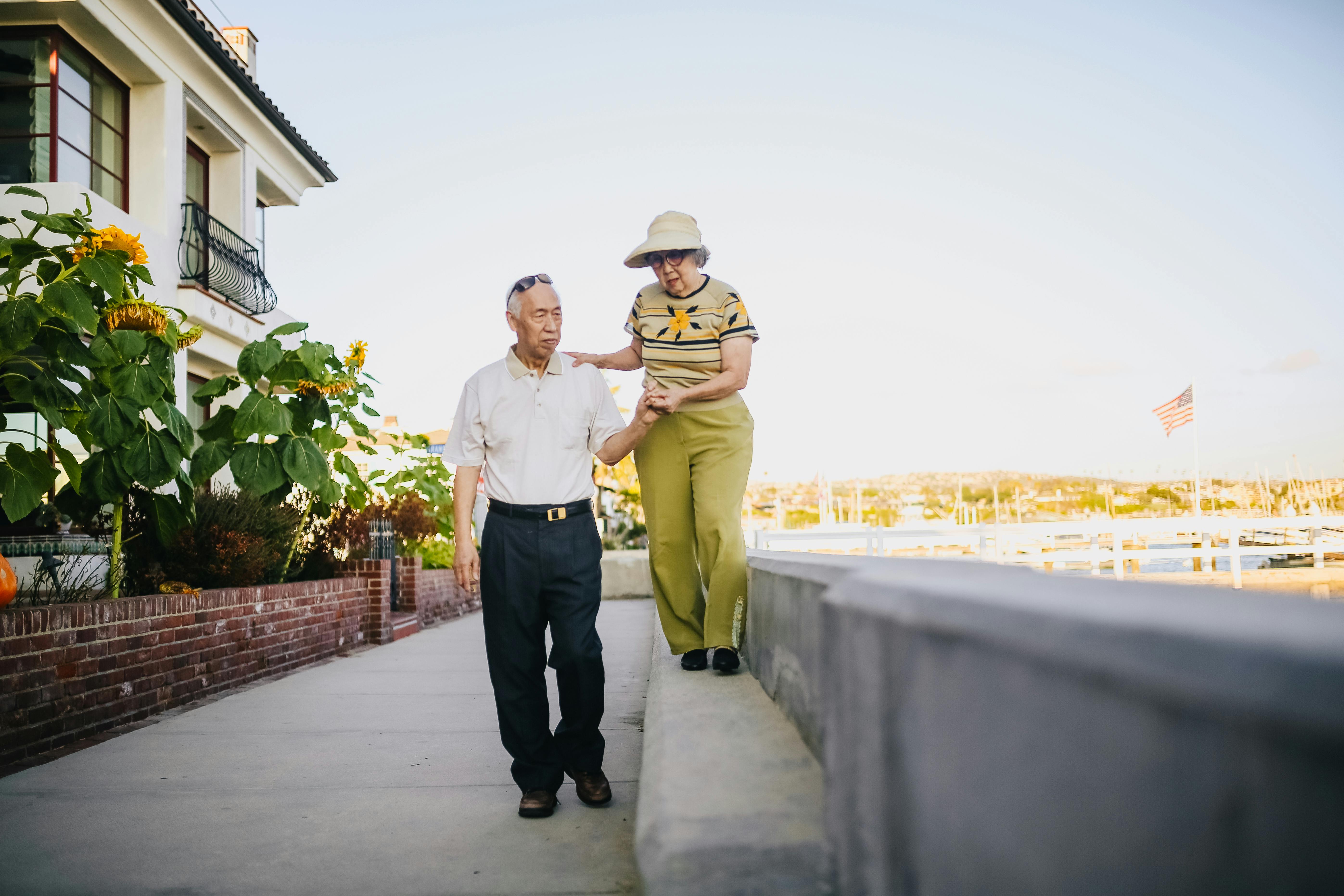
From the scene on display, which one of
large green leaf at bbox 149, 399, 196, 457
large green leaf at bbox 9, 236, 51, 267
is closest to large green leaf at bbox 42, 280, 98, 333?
large green leaf at bbox 9, 236, 51, 267

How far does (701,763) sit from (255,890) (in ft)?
4.34

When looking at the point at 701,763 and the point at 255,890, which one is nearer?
the point at 701,763

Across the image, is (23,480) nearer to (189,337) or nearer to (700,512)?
(189,337)

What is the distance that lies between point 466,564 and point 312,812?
3.44 ft

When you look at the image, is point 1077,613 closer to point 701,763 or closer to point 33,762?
point 701,763

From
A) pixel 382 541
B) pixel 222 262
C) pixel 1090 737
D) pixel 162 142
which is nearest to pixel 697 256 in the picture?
pixel 1090 737

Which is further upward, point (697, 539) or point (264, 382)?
point (264, 382)

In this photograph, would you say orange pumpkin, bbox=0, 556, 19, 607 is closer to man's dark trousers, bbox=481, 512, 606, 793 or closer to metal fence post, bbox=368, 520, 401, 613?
man's dark trousers, bbox=481, 512, 606, 793

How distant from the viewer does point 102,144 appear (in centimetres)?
1203

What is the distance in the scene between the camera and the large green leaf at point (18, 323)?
16.5 feet

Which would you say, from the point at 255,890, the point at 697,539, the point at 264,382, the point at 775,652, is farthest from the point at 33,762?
the point at 264,382

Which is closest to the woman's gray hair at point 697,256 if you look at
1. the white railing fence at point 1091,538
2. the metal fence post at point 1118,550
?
the white railing fence at point 1091,538

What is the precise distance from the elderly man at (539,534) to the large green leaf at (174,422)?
10.1 feet

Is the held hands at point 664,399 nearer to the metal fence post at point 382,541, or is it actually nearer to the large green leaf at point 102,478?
the large green leaf at point 102,478
